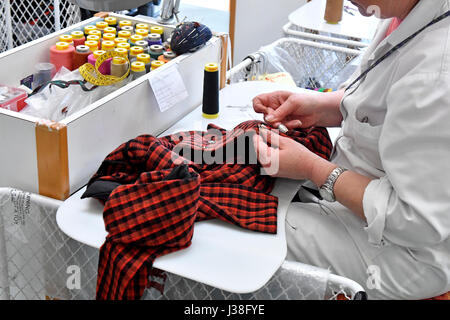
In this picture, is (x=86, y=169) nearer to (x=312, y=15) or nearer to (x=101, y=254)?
(x=101, y=254)

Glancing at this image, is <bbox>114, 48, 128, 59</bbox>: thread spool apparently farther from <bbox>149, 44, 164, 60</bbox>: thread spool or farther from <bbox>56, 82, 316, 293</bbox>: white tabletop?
<bbox>56, 82, 316, 293</bbox>: white tabletop

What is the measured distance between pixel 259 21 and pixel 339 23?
1104mm

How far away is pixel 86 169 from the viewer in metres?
1.30

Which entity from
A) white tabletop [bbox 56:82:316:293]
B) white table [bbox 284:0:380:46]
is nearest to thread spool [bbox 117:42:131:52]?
white tabletop [bbox 56:82:316:293]

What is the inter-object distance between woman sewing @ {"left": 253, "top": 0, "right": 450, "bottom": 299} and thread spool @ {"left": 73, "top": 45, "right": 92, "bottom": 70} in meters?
0.63

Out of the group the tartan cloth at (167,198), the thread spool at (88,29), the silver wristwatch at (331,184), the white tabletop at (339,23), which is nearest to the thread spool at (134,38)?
the thread spool at (88,29)

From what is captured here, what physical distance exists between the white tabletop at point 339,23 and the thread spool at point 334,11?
25mm

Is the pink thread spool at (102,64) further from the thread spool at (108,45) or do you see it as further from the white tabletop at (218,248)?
the white tabletop at (218,248)

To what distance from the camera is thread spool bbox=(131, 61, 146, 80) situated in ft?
4.94

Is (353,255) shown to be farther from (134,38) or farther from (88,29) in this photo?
(88,29)

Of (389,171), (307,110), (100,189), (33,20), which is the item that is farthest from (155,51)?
(33,20)

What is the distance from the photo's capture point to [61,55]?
5.14ft

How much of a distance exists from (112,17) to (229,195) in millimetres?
954
